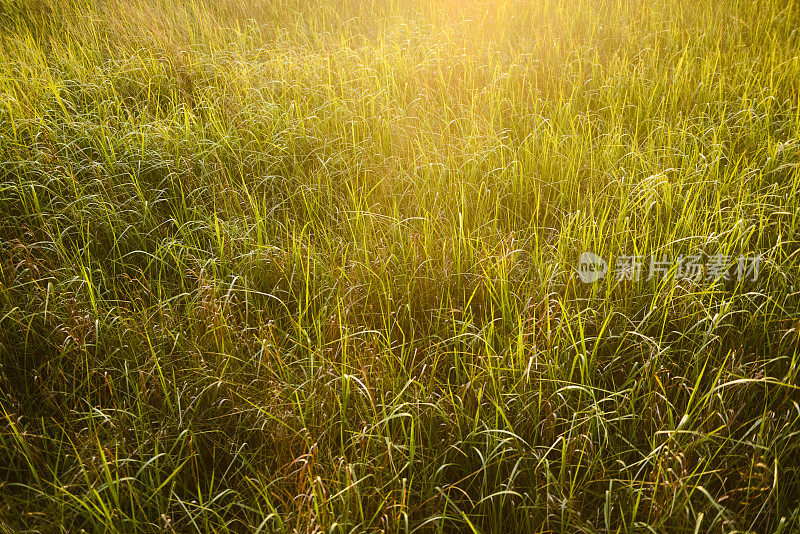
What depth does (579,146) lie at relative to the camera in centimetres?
270

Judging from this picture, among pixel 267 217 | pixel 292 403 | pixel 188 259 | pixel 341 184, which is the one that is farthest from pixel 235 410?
pixel 341 184

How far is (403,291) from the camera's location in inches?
80.8

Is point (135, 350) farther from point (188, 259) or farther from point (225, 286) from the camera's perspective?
point (188, 259)

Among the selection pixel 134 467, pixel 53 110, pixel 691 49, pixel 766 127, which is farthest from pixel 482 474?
pixel 691 49

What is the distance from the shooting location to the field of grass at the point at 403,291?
1397mm

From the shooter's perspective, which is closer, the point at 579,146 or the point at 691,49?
the point at 579,146

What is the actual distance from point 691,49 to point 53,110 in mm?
4246

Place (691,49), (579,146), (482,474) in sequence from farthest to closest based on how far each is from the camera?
(691,49)
(579,146)
(482,474)

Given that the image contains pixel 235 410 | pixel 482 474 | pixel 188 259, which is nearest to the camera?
pixel 482 474

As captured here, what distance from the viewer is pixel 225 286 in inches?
83.0

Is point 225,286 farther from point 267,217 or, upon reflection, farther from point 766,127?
point 766,127

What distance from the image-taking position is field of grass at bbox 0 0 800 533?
4.58 ft

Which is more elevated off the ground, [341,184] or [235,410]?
[341,184]

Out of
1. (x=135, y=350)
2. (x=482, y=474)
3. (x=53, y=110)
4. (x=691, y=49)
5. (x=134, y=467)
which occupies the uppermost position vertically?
(x=53, y=110)
